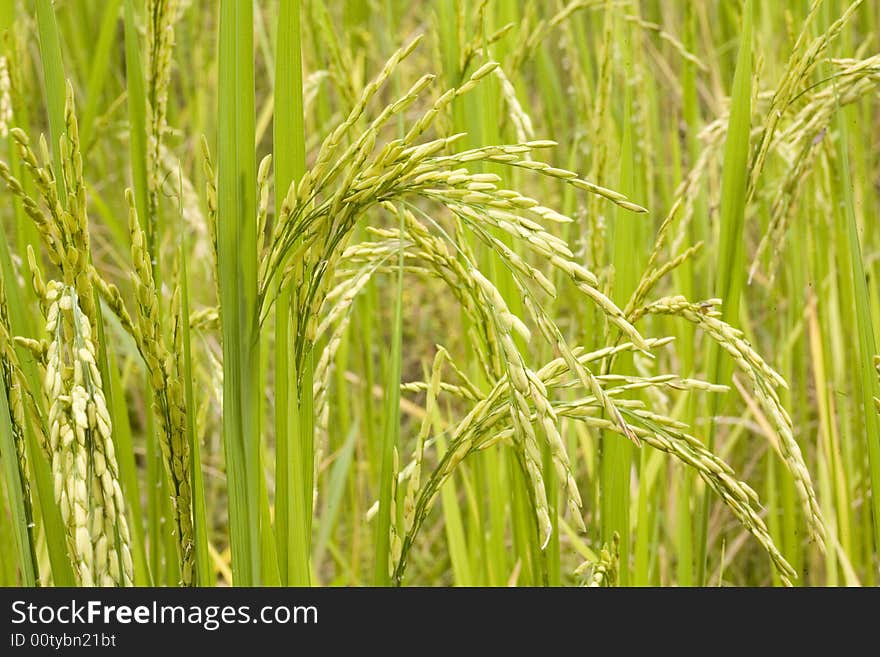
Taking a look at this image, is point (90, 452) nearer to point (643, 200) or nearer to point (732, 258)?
point (732, 258)

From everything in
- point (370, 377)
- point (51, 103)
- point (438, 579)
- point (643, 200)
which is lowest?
point (438, 579)

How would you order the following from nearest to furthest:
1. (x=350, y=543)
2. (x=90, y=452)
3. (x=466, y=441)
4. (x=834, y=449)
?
1. (x=90, y=452)
2. (x=466, y=441)
3. (x=834, y=449)
4. (x=350, y=543)

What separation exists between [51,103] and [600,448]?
0.70 metres

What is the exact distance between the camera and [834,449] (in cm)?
152

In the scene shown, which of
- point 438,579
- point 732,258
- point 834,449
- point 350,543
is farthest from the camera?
point 438,579

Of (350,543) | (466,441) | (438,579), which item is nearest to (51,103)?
(466,441)

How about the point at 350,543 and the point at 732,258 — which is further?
the point at 350,543

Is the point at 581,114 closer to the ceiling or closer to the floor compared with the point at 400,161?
closer to the ceiling

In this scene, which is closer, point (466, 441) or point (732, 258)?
point (466, 441)

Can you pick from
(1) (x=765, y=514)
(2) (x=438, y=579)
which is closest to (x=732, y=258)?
(1) (x=765, y=514)

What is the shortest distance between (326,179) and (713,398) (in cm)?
62

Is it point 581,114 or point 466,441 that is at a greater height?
point 581,114

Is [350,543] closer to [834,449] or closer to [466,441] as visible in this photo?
[834,449]

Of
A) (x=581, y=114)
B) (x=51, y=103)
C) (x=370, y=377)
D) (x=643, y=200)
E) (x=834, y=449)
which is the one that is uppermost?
(x=581, y=114)
